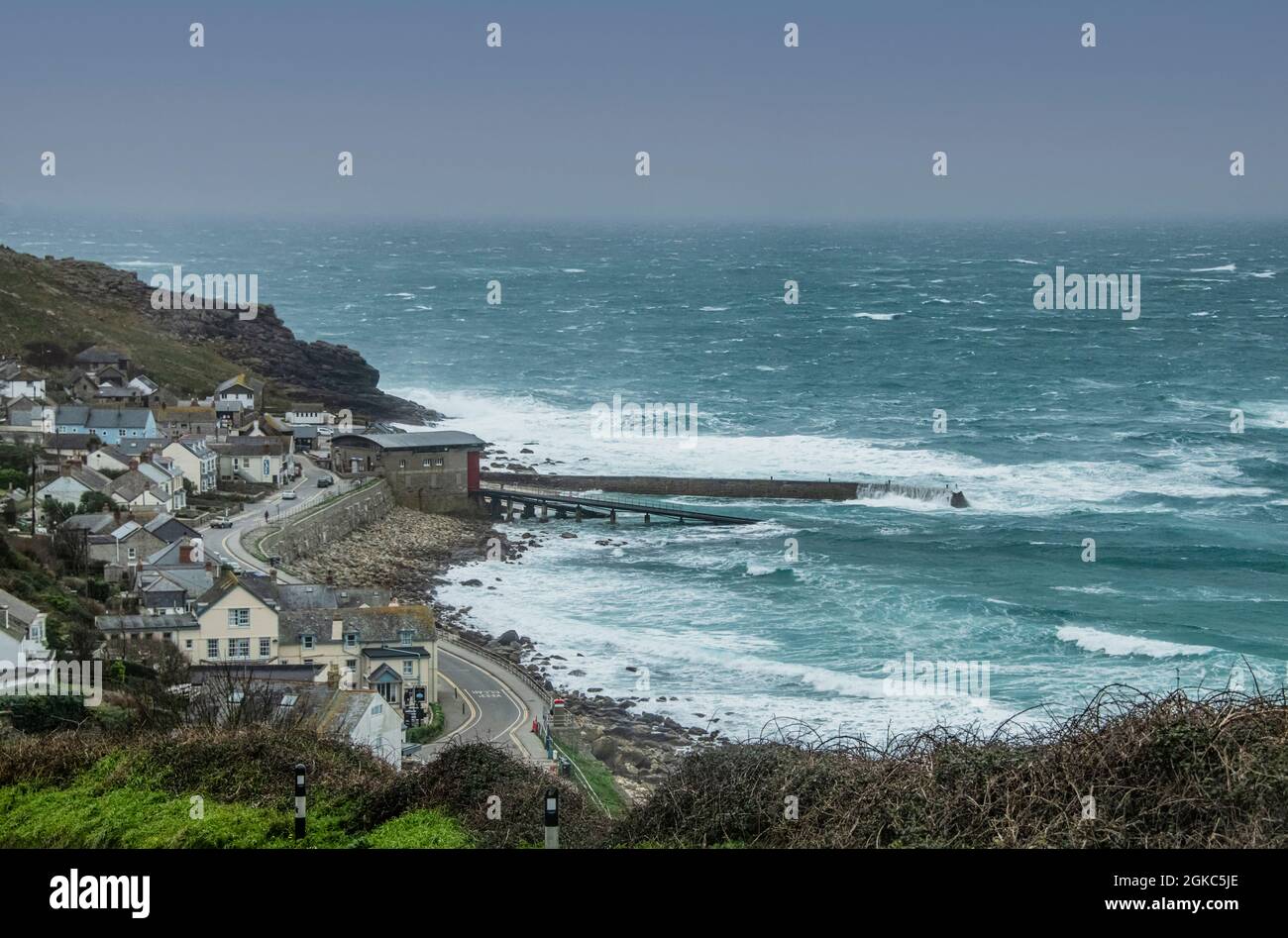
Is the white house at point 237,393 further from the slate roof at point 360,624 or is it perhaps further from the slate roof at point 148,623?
the slate roof at point 360,624

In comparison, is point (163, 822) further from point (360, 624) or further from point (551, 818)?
point (360, 624)

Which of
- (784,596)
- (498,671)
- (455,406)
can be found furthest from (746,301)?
(498,671)

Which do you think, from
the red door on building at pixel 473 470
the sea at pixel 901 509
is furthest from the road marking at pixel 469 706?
the red door on building at pixel 473 470

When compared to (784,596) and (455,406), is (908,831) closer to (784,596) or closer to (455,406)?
(784,596)

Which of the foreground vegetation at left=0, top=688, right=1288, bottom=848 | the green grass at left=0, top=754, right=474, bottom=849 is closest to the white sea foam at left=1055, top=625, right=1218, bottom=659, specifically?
the foreground vegetation at left=0, top=688, right=1288, bottom=848

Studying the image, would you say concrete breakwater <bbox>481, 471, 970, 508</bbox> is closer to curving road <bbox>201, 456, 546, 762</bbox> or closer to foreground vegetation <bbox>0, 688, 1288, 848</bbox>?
curving road <bbox>201, 456, 546, 762</bbox>

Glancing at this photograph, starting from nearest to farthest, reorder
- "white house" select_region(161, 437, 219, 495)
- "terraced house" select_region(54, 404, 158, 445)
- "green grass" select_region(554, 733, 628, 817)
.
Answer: "green grass" select_region(554, 733, 628, 817) < "white house" select_region(161, 437, 219, 495) < "terraced house" select_region(54, 404, 158, 445)
